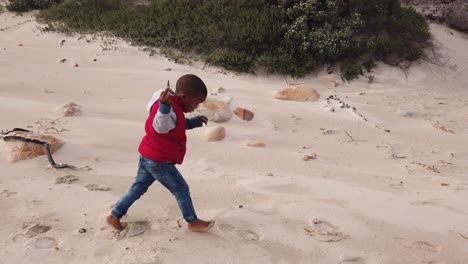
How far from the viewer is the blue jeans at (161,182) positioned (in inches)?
120

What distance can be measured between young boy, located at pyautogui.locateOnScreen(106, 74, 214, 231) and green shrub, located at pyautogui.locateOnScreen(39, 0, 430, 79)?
15.6 feet

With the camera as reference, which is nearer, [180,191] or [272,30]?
[180,191]

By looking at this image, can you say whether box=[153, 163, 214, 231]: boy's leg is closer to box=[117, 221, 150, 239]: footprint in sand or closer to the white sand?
the white sand

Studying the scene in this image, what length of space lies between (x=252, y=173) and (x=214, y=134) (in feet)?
3.14

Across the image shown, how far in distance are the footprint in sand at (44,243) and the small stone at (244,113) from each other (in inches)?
125

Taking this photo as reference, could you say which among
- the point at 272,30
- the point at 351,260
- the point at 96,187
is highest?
the point at 272,30

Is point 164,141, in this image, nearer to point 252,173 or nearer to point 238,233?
point 238,233

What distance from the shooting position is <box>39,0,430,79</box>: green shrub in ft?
25.4

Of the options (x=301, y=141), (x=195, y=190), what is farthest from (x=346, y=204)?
(x=301, y=141)

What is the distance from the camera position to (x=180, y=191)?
3135 millimetres

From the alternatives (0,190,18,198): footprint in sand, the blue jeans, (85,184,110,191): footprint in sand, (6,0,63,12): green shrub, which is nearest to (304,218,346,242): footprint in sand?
the blue jeans

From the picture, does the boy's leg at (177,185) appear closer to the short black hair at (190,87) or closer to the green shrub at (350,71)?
the short black hair at (190,87)

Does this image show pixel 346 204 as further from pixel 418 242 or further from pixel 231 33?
pixel 231 33

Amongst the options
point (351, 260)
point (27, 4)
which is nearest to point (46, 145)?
point (351, 260)
